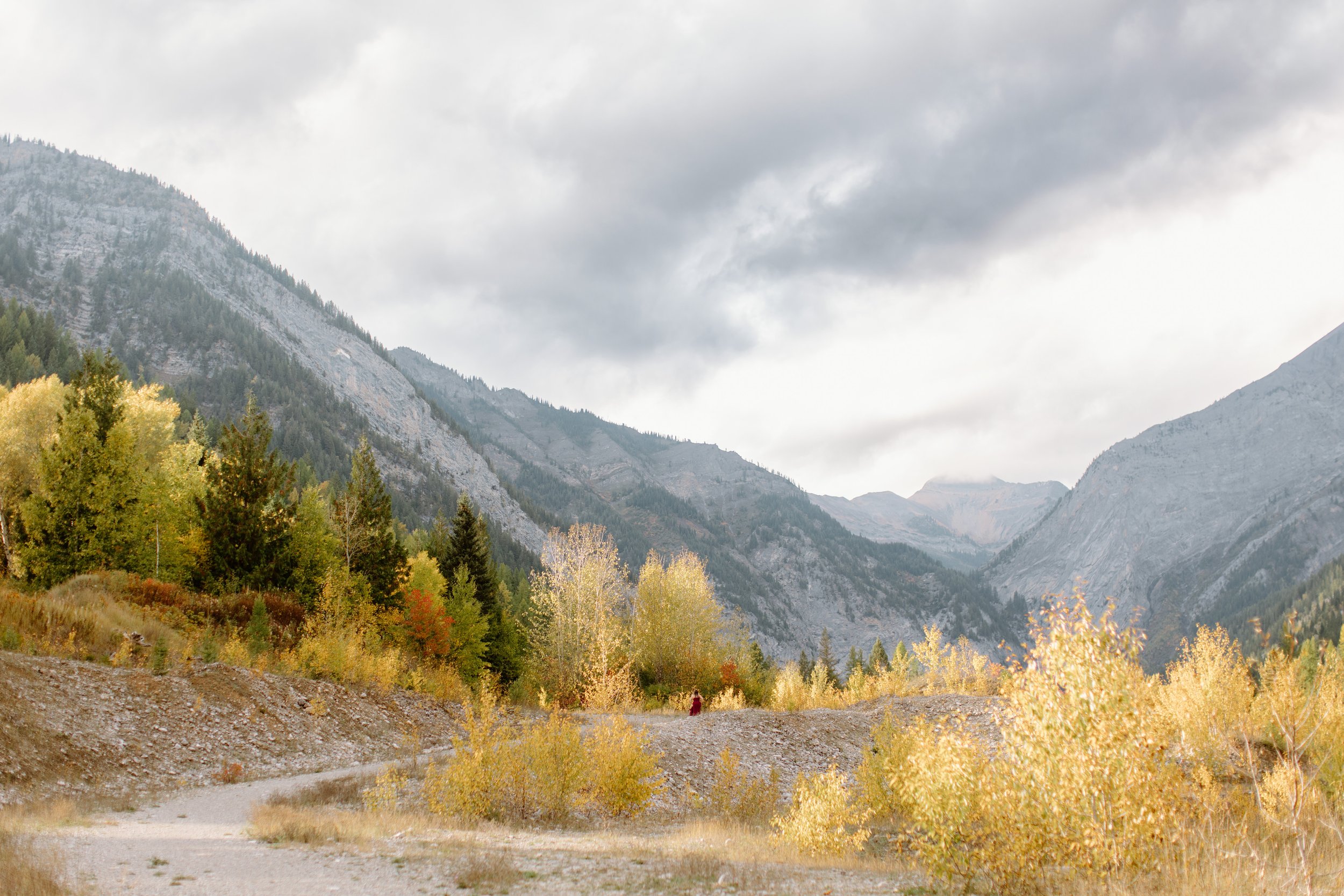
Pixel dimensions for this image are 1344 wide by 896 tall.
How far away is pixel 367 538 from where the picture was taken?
41062 mm

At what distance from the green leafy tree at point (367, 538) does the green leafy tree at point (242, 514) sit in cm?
521

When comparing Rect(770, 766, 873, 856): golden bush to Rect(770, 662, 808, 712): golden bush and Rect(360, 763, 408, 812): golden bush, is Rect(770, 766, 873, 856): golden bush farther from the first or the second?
Rect(770, 662, 808, 712): golden bush

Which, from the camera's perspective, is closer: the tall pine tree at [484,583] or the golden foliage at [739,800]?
the golden foliage at [739,800]

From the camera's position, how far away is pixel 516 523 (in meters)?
169

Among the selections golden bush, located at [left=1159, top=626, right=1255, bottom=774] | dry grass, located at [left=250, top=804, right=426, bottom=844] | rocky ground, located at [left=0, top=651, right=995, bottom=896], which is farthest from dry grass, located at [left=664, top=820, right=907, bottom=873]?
golden bush, located at [left=1159, top=626, right=1255, bottom=774]

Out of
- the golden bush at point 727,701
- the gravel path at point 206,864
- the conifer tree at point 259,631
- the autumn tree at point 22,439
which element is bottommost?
the golden bush at point 727,701

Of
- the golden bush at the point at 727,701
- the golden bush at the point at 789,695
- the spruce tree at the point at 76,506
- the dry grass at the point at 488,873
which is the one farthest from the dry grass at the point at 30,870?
the golden bush at the point at 789,695

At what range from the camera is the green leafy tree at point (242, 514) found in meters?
33.7

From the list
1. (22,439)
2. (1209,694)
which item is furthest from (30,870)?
(22,439)

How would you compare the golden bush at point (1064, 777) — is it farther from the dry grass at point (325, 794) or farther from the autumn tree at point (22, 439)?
the autumn tree at point (22, 439)

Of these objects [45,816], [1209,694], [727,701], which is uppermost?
[45,816]

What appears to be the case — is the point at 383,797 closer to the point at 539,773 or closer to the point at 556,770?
the point at 539,773

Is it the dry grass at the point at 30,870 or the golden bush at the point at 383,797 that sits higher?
the dry grass at the point at 30,870

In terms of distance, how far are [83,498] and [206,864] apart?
2561 centimetres
